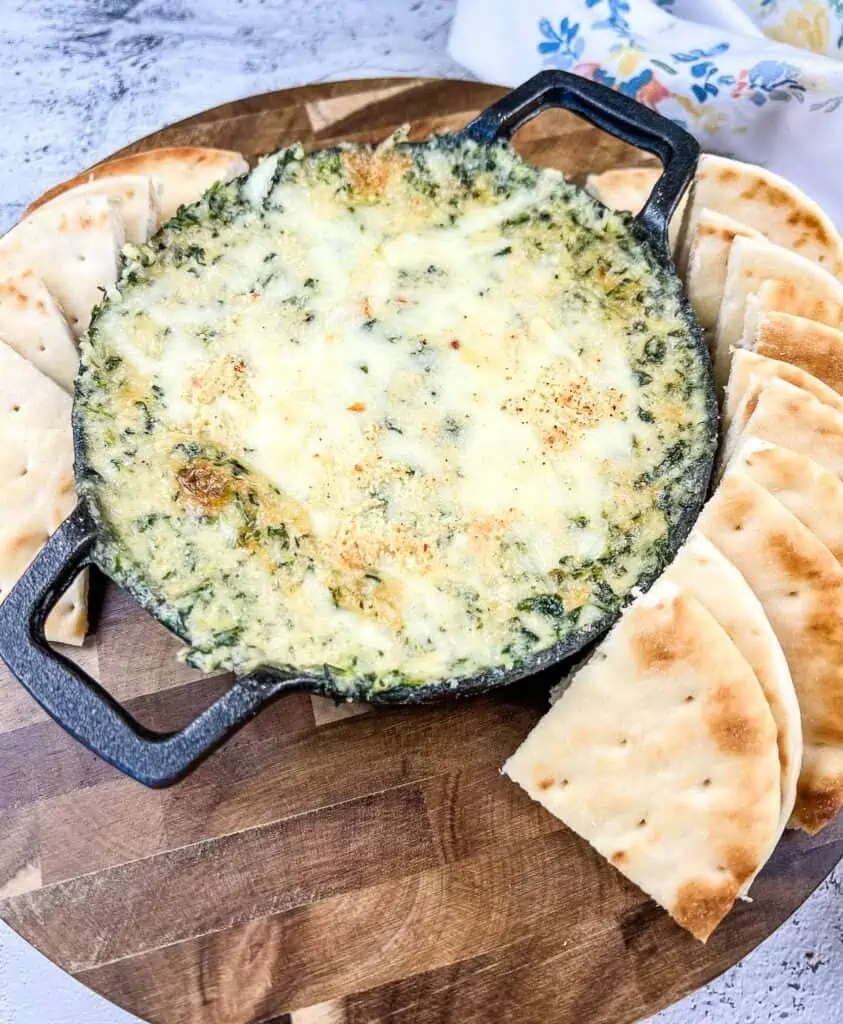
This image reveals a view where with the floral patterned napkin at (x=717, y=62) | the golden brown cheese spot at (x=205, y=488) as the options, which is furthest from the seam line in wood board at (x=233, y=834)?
the floral patterned napkin at (x=717, y=62)

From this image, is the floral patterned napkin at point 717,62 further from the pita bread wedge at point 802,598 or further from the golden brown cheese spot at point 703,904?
the golden brown cheese spot at point 703,904

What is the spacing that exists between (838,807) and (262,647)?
1.23 metres

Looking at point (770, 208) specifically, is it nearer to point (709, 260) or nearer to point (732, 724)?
point (709, 260)

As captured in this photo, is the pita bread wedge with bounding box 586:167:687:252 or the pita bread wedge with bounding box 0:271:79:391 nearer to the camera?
the pita bread wedge with bounding box 0:271:79:391

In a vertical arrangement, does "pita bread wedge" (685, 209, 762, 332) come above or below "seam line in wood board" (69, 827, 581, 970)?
above

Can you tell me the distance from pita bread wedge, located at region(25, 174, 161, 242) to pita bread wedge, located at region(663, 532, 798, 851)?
1577mm

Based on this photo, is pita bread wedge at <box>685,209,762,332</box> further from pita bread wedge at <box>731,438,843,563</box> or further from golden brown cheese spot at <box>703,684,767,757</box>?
golden brown cheese spot at <box>703,684,767,757</box>

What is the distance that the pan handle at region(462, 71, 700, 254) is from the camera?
99.6 inches

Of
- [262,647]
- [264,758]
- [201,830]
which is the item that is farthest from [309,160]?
[201,830]

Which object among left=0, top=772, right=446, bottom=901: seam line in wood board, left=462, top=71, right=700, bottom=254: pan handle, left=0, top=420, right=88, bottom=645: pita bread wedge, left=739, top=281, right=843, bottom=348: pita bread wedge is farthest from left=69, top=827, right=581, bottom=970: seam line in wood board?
left=462, top=71, right=700, bottom=254: pan handle

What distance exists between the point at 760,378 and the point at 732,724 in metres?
0.78

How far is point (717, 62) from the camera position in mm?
3189

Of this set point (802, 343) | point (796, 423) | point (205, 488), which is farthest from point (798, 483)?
point (205, 488)

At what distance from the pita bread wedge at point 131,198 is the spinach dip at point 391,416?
14 centimetres
